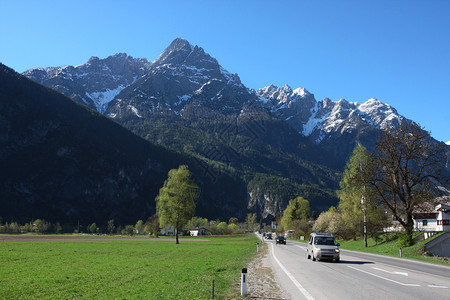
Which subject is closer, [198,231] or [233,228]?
[198,231]

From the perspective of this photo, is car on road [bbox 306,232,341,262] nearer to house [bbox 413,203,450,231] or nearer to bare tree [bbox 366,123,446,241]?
bare tree [bbox 366,123,446,241]

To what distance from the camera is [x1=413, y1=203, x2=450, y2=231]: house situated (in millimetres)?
62016

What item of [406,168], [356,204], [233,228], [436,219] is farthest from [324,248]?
[233,228]

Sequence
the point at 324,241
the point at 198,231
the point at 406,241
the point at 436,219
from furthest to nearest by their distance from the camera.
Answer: the point at 198,231 < the point at 436,219 < the point at 406,241 < the point at 324,241

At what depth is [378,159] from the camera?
39.5m

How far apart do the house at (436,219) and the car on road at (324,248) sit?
1803 inches

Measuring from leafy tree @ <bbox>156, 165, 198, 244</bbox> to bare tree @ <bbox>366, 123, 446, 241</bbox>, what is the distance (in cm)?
3297

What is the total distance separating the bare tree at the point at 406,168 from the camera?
120ft

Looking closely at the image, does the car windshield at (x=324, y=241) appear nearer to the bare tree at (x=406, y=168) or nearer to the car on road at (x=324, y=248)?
the car on road at (x=324, y=248)

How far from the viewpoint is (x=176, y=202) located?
59938 millimetres

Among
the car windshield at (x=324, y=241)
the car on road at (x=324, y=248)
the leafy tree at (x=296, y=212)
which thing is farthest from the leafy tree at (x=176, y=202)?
the leafy tree at (x=296, y=212)

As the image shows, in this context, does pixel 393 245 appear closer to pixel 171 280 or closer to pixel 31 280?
pixel 171 280

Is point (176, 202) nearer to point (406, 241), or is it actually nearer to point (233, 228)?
point (406, 241)

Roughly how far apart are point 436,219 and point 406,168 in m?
35.2
